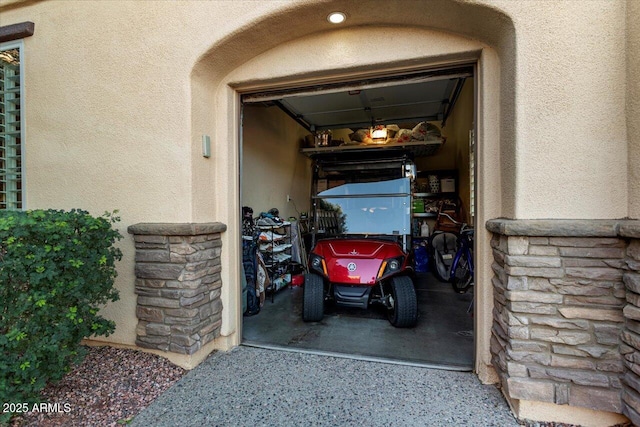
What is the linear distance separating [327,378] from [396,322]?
1175 mm

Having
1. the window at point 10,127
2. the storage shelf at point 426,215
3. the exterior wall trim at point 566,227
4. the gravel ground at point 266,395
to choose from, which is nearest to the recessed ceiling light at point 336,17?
the exterior wall trim at point 566,227

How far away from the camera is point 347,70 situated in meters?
2.29

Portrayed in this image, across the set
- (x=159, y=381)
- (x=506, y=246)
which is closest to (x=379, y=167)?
(x=506, y=246)

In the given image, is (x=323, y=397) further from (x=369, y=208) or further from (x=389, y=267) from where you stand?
(x=369, y=208)

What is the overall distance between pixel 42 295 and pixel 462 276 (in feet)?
15.7

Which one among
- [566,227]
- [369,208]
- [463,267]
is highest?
[369,208]

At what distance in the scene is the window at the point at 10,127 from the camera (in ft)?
9.17

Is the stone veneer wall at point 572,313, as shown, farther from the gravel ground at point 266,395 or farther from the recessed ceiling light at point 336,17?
the recessed ceiling light at point 336,17

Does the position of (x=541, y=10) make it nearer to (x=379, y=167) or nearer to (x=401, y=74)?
(x=401, y=74)

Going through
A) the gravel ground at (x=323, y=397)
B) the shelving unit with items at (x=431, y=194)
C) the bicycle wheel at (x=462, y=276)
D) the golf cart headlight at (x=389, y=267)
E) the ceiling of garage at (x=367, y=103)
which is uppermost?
the ceiling of garage at (x=367, y=103)

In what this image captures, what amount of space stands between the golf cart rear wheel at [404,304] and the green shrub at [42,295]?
259 centimetres

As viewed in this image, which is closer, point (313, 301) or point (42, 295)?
point (42, 295)

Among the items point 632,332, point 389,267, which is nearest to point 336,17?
point 389,267

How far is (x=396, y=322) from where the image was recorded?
304 centimetres
